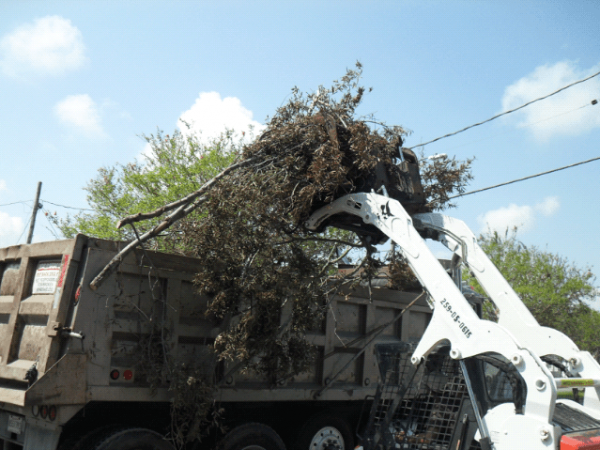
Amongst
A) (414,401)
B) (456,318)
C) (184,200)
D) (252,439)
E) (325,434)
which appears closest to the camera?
(456,318)

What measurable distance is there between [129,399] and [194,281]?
1.13 meters

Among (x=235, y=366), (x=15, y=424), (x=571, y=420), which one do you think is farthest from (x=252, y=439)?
(x=571, y=420)

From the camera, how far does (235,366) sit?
524cm

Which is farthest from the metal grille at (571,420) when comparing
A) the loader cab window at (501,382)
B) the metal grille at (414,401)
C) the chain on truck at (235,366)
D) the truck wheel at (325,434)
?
the truck wheel at (325,434)

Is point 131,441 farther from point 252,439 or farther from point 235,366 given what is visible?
point 252,439

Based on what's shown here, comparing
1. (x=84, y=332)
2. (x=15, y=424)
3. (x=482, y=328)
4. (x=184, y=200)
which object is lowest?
(x=15, y=424)

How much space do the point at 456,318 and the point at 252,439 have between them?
246cm

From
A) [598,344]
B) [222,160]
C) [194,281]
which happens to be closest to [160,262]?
[194,281]

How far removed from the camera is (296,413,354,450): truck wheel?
20.0 feet

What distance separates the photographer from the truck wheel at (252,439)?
5.21 meters

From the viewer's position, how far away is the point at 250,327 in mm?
4992

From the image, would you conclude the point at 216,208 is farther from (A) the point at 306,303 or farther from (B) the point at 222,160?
(B) the point at 222,160

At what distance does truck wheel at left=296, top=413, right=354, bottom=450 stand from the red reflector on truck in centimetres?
315

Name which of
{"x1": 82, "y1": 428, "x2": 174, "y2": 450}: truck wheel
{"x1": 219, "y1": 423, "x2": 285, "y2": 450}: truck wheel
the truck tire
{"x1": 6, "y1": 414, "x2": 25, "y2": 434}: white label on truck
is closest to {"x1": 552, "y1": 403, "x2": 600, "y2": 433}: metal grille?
{"x1": 219, "y1": 423, "x2": 285, "y2": 450}: truck wheel
